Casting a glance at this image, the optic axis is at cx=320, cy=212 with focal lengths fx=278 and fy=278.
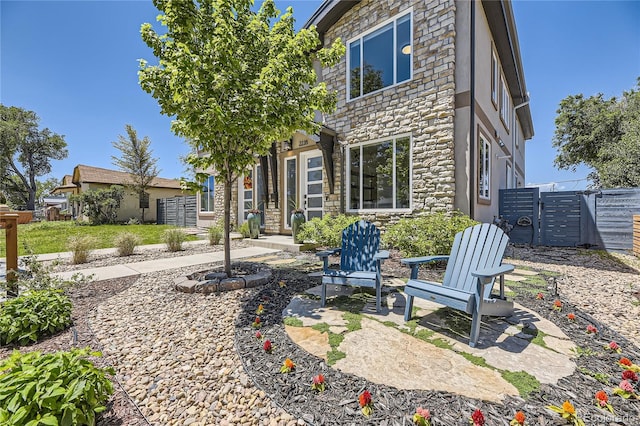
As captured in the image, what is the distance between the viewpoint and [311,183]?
8.91 metres

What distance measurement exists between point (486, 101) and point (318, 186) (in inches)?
204

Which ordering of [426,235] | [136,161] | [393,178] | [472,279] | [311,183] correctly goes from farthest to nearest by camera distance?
[136,161]
[311,183]
[393,178]
[426,235]
[472,279]

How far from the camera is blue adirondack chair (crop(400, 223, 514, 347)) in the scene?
7.68 feet

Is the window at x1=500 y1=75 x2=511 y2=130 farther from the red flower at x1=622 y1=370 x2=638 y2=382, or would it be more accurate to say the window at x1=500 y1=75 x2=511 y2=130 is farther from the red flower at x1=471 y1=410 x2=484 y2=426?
the red flower at x1=471 y1=410 x2=484 y2=426

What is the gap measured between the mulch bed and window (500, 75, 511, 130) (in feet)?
31.5

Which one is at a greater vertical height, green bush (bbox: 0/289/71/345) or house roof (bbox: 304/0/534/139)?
house roof (bbox: 304/0/534/139)

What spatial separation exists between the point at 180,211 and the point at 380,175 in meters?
13.5

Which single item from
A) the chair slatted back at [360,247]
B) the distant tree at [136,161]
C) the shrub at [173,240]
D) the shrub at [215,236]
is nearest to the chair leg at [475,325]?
the chair slatted back at [360,247]

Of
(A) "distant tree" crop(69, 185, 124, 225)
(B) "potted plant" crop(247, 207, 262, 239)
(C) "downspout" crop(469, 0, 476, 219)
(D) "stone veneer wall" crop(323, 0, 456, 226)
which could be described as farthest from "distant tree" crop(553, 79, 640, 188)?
(A) "distant tree" crop(69, 185, 124, 225)

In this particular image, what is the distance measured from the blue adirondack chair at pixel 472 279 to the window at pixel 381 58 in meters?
5.47

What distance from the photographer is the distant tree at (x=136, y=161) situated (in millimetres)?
18984

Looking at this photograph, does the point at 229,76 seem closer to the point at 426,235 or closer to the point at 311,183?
the point at 426,235

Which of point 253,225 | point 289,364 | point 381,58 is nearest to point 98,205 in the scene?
point 253,225

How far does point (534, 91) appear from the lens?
1339cm
